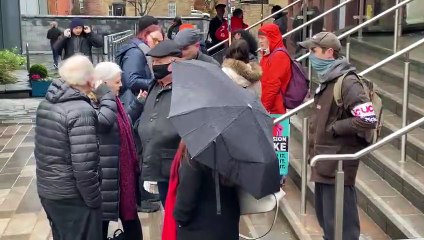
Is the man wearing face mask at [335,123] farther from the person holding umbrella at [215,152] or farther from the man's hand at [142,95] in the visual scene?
the man's hand at [142,95]

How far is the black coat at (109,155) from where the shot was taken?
432cm

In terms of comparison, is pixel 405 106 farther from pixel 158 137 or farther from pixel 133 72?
pixel 158 137

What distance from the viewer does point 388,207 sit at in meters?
4.73

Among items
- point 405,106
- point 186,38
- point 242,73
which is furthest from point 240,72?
point 405,106

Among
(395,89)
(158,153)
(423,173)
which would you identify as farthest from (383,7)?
(158,153)

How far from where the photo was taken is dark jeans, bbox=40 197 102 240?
400 cm

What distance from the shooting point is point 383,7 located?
10.0 metres

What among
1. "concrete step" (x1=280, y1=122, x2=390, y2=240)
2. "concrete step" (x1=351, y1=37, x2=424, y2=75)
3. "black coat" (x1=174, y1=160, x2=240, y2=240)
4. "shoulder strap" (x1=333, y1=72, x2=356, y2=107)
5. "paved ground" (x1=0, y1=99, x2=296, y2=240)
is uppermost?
"shoulder strap" (x1=333, y1=72, x2=356, y2=107)

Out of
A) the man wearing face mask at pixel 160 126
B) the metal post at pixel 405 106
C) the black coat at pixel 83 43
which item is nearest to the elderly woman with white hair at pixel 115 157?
the man wearing face mask at pixel 160 126

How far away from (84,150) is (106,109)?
0.51 m

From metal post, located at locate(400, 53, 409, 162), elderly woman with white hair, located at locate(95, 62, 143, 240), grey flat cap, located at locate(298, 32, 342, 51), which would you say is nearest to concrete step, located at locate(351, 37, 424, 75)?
metal post, located at locate(400, 53, 409, 162)

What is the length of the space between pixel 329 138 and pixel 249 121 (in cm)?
116

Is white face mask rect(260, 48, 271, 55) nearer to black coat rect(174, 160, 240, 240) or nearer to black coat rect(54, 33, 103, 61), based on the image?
black coat rect(174, 160, 240, 240)

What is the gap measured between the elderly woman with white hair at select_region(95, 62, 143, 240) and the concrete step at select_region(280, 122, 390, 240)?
4.35ft
